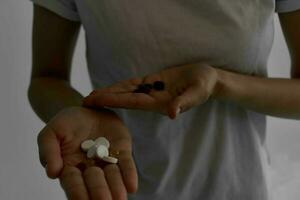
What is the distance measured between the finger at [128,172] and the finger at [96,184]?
2 cm

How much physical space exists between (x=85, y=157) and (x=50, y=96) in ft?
0.74

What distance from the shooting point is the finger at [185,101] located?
1.94ft

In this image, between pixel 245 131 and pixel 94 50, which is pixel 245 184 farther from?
pixel 94 50

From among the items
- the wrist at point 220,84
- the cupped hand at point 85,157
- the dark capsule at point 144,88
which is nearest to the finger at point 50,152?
the cupped hand at point 85,157

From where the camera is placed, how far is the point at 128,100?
2.10 feet

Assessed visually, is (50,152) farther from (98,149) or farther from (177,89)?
(177,89)

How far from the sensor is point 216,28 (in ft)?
2.40

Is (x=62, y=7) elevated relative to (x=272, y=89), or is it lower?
elevated

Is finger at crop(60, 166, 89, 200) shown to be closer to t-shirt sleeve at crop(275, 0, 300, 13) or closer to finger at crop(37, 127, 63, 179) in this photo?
finger at crop(37, 127, 63, 179)

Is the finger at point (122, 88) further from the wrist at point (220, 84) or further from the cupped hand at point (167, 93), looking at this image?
the wrist at point (220, 84)

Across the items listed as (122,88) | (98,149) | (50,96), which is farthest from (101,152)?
(50,96)

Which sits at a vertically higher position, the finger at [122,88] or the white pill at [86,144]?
the finger at [122,88]

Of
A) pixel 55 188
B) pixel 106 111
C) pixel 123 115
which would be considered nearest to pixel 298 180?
pixel 55 188

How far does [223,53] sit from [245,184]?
0.68 feet
